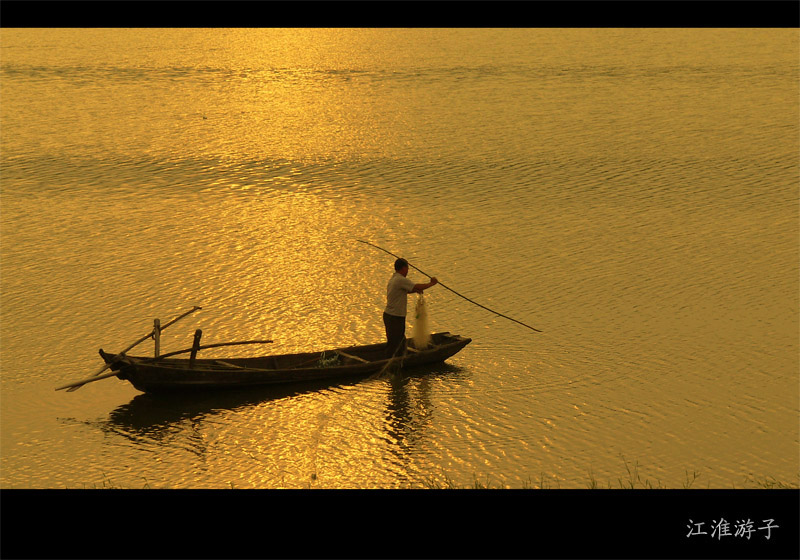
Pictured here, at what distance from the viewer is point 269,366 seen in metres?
17.1

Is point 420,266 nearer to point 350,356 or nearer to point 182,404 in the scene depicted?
point 350,356

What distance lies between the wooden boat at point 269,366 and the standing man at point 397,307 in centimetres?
23

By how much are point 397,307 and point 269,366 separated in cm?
235

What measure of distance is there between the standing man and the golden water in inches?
30.2

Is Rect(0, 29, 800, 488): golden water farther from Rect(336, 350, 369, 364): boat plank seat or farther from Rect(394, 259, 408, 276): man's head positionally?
Rect(394, 259, 408, 276): man's head

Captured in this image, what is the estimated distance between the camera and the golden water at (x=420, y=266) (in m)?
14.9

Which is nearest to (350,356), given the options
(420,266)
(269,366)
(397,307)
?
(397,307)

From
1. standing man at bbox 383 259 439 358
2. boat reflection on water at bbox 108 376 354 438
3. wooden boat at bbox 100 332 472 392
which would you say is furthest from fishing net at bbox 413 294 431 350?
boat reflection on water at bbox 108 376 354 438

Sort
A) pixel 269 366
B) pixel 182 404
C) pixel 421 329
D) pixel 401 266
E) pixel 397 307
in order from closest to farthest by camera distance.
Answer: pixel 182 404 → pixel 269 366 → pixel 401 266 → pixel 397 307 → pixel 421 329

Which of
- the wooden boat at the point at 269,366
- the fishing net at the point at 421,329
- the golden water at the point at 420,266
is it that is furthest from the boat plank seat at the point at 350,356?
the fishing net at the point at 421,329

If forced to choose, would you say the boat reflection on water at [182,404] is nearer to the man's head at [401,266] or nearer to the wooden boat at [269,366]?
the wooden boat at [269,366]

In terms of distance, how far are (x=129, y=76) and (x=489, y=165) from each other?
1251 inches

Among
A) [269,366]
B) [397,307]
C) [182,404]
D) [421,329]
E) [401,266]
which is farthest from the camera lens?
[421,329]

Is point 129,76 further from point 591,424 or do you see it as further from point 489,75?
point 591,424
